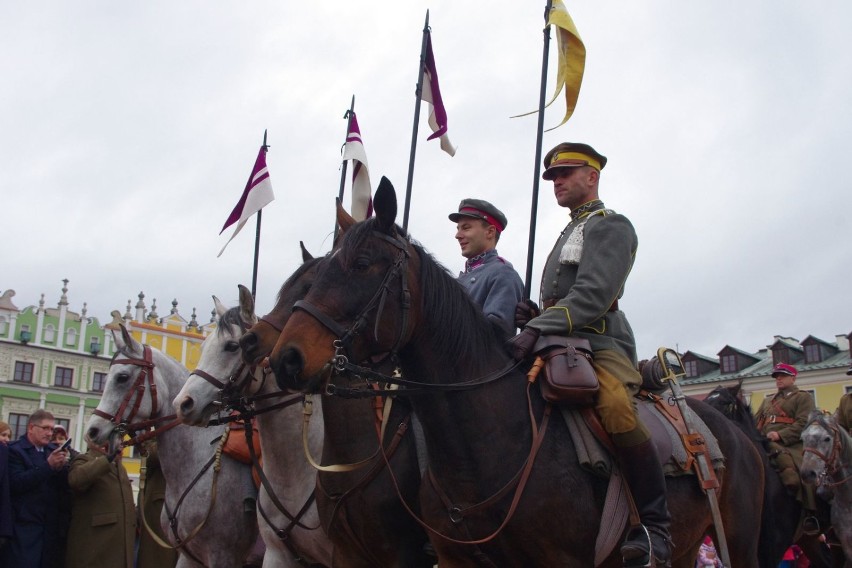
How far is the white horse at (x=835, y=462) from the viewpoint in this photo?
9.73 meters

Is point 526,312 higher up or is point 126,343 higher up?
point 126,343

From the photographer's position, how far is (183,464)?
804 centimetres

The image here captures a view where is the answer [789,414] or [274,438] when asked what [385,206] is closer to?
[274,438]

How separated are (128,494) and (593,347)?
20.9 feet

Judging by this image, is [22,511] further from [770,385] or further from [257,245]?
[770,385]

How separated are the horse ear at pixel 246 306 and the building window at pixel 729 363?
4808 centimetres

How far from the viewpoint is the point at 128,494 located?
894 centimetres

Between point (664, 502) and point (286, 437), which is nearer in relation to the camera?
point (664, 502)

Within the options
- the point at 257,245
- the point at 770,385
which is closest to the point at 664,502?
the point at 257,245

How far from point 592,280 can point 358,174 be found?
22.1ft

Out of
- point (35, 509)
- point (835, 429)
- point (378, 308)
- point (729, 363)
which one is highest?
point (729, 363)

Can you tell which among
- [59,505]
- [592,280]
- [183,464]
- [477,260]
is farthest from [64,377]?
[592,280]

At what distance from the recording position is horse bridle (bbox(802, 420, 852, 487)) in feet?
→ 31.2

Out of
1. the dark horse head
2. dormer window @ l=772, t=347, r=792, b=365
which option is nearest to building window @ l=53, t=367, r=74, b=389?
dormer window @ l=772, t=347, r=792, b=365
